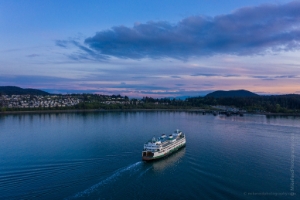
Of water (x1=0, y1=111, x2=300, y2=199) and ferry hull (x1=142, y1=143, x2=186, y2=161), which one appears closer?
water (x1=0, y1=111, x2=300, y2=199)

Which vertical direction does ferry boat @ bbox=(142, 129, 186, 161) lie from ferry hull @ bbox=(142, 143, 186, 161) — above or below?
above

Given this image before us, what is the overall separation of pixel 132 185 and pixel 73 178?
9.35ft

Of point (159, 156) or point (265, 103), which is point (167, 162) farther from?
point (265, 103)

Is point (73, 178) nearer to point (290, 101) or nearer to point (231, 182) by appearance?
point (231, 182)

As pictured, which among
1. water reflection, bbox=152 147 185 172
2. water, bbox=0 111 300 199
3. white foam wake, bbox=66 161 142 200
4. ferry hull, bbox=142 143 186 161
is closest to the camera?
white foam wake, bbox=66 161 142 200

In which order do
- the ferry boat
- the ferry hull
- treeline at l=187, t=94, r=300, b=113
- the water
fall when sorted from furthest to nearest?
1. treeline at l=187, t=94, r=300, b=113
2. the ferry boat
3. the ferry hull
4. the water

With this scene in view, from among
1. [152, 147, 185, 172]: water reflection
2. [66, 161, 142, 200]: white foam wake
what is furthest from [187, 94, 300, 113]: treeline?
[66, 161, 142, 200]: white foam wake

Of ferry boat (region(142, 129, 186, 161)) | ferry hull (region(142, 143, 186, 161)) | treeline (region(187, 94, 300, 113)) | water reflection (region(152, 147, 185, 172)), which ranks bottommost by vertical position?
water reflection (region(152, 147, 185, 172))

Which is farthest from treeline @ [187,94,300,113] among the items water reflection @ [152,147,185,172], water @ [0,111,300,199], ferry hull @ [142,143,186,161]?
water reflection @ [152,147,185,172]

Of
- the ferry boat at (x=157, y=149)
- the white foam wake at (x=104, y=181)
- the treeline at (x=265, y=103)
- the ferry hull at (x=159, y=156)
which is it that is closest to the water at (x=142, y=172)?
the white foam wake at (x=104, y=181)

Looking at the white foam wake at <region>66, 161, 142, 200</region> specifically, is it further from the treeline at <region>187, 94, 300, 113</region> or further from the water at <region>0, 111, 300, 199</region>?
the treeline at <region>187, 94, 300, 113</region>

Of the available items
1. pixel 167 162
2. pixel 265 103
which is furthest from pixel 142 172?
pixel 265 103

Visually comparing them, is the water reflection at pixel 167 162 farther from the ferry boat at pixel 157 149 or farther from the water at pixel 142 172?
the ferry boat at pixel 157 149

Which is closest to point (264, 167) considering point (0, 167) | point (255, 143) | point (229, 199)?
point (229, 199)
